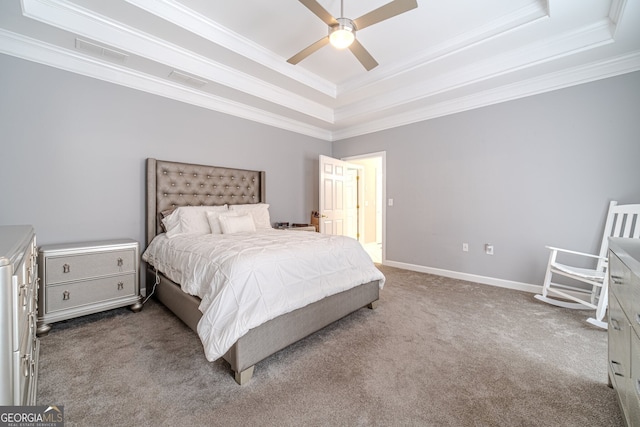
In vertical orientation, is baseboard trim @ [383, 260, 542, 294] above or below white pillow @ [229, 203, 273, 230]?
below

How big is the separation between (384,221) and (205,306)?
11.6 ft

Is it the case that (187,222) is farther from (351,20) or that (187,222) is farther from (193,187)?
(351,20)

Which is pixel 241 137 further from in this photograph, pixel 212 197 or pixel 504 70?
pixel 504 70

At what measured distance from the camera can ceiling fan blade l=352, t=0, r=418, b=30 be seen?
1.82 meters

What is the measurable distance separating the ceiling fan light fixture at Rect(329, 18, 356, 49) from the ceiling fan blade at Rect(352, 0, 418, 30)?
56 millimetres

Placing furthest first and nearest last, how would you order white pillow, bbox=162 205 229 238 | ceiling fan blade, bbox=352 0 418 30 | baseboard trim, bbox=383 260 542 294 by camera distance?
baseboard trim, bbox=383 260 542 294, white pillow, bbox=162 205 229 238, ceiling fan blade, bbox=352 0 418 30

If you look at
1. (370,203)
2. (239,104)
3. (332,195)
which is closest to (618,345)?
(332,195)

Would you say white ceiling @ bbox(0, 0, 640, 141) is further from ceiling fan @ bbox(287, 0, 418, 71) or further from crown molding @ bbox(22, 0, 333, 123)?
ceiling fan @ bbox(287, 0, 418, 71)

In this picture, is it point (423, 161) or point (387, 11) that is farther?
point (423, 161)

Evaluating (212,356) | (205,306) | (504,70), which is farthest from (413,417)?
(504,70)


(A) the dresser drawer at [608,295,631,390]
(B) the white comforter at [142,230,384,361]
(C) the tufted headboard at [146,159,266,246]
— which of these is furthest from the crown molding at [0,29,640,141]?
(A) the dresser drawer at [608,295,631,390]

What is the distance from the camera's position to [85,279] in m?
2.31

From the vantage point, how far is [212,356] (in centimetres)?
150

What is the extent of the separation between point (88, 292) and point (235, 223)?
1443mm
